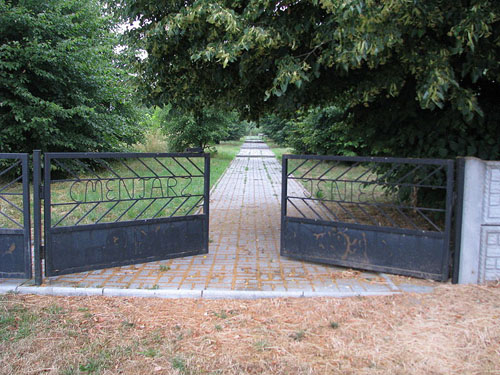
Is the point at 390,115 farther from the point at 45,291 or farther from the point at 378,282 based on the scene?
the point at 45,291

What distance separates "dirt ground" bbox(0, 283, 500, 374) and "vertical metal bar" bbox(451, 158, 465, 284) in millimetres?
240

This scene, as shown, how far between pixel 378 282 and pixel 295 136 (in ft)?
62.7

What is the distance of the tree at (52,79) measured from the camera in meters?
10.7

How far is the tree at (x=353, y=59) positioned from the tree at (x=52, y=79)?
155 inches

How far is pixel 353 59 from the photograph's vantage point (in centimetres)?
430

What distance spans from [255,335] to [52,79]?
10511 mm

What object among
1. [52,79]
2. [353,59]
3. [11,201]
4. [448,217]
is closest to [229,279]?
[448,217]

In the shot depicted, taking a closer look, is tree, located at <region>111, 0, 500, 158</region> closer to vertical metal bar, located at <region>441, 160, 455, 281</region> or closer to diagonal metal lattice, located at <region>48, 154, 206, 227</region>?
vertical metal bar, located at <region>441, 160, 455, 281</region>

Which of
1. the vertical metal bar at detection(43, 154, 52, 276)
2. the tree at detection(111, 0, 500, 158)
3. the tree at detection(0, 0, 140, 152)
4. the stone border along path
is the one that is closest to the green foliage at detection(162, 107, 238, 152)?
the tree at detection(0, 0, 140, 152)

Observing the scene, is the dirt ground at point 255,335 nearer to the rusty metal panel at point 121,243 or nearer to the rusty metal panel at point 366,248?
the rusty metal panel at point 366,248

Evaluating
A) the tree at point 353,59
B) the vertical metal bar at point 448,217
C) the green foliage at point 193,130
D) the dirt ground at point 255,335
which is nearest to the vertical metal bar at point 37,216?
the dirt ground at point 255,335

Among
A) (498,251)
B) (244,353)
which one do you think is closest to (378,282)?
(498,251)

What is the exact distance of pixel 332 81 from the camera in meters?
6.18

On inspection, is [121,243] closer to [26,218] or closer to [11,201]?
[26,218]
